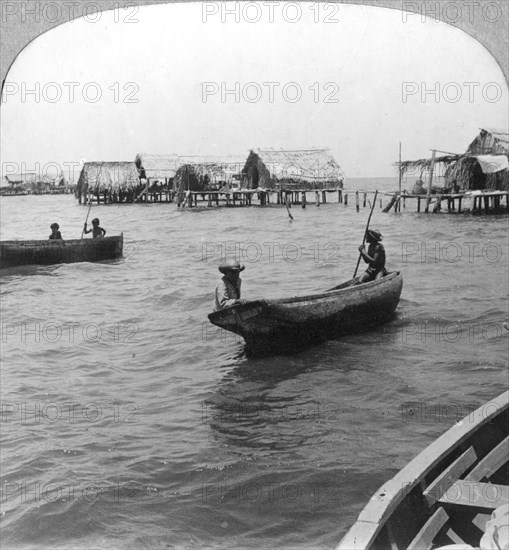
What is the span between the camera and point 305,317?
7.05 metres

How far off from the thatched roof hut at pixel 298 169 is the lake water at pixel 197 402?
13.9 m

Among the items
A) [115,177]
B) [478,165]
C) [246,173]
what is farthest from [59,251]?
[246,173]

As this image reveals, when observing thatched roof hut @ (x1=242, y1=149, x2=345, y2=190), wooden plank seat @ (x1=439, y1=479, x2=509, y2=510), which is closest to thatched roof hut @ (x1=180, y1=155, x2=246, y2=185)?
thatched roof hut @ (x1=242, y1=149, x2=345, y2=190)

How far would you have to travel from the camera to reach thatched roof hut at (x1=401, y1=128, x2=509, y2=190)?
18312mm

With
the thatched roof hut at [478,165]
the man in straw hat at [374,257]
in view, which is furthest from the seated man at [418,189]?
the man in straw hat at [374,257]

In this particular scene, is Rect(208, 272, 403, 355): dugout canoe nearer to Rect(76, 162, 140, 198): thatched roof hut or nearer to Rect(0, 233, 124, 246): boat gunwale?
Rect(0, 233, 124, 246): boat gunwale

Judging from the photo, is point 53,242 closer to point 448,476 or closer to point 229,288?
point 229,288

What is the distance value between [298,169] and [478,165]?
7.13 m

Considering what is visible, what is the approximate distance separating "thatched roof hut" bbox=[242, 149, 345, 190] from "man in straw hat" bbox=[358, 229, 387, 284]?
53.9ft

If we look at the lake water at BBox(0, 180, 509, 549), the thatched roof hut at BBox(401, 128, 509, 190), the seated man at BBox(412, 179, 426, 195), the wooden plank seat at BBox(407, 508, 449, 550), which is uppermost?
the thatched roof hut at BBox(401, 128, 509, 190)

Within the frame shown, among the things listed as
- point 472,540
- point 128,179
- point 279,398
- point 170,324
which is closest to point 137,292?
point 170,324

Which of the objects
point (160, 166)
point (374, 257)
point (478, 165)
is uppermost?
point (160, 166)

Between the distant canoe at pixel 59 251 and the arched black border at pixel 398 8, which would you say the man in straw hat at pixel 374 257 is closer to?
the distant canoe at pixel 59 251

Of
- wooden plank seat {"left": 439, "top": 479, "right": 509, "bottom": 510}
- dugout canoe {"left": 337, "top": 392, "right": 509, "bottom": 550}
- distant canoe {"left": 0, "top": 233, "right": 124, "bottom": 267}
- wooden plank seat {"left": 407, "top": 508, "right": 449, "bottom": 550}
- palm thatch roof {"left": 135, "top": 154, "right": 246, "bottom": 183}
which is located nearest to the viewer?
dugout canoe {"left": 337, "top": 392, "right": 509, "bottom": 550}
